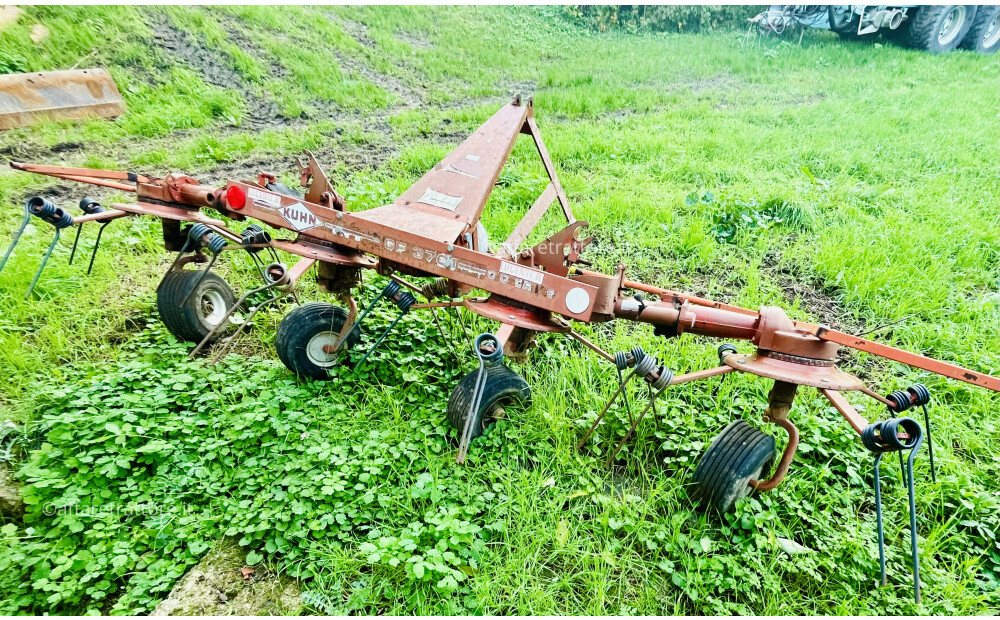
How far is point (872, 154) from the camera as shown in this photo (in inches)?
237

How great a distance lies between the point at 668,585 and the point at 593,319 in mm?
1133

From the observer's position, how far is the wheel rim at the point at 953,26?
1018 centimetres

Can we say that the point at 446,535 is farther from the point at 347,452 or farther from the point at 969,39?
the point at 969,39

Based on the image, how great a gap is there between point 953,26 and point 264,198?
13440 millimetres


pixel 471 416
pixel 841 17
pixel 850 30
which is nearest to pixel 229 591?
pixel 471 416

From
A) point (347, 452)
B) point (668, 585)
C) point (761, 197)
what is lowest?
point (668, 585)

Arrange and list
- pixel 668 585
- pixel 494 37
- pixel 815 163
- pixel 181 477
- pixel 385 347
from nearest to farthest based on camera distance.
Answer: pixel 668 585
pixel 181 477
pixel 385 347
pixel 815 163
pixel 494 37

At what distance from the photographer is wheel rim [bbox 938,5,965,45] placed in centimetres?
1018

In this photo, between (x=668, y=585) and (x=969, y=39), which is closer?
(x=668, y=585)

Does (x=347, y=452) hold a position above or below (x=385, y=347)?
below

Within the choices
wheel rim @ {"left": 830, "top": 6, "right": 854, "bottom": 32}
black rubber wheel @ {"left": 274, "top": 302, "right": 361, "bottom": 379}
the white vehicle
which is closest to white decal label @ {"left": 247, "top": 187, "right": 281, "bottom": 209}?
black rubber wheel @ {"left": 274, "top": 302, "right": 361, "bottom": 379}

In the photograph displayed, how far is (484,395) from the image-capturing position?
102 inches

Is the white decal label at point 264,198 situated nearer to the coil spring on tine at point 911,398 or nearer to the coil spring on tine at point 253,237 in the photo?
the coil spring on tine at point 253,237

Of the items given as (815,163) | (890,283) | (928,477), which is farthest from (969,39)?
(928,477)
